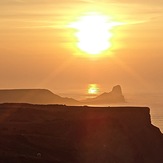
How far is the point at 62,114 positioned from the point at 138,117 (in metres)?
9.90

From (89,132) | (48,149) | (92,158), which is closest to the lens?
(48,149)

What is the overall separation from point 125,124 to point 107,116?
2.88m

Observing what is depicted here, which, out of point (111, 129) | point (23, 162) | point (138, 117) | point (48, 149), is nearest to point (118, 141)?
point (111, 129)

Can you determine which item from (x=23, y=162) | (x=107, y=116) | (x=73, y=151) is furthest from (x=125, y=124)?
(x=23, y=162)

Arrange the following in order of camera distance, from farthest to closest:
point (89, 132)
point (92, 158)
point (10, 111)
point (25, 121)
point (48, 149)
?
point (10, 111), point (25, 121), point (89, 132), point (92, 158), point (48, 149)

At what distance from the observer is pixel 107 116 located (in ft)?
221

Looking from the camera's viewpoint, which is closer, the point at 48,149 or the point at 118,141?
the point at 48,149

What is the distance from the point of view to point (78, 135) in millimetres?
63188

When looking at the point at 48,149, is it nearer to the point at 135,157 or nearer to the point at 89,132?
the point at 89,132

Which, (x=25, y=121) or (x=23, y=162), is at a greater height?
(x=25, y=121)

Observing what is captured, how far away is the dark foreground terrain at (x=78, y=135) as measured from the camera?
5225 centimetres

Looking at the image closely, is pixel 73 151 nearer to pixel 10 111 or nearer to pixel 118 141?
pixel 118 141

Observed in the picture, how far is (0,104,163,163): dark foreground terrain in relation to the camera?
171ft

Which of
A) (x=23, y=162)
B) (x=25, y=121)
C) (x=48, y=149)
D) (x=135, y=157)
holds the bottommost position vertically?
(x=23, y=162)
